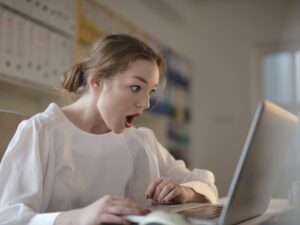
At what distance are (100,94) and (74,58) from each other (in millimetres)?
1697

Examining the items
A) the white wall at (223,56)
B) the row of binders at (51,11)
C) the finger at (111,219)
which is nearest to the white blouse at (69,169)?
the finger at (111,219)

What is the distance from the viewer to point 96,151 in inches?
49.5

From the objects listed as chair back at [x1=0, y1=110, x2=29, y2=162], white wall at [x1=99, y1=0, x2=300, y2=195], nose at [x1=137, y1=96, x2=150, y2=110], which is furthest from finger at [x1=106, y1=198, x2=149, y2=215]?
white wall at [x1=99, y1=0, x2=300, y2=195]

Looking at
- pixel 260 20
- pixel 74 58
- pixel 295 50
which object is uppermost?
pixel 260 20

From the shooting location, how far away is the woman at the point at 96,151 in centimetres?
102

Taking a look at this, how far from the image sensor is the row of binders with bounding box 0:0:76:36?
8.26 ft

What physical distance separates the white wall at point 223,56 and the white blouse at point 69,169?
127 inches

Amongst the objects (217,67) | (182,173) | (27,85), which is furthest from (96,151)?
(217,67)

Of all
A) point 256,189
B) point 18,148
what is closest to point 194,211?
point 256,189

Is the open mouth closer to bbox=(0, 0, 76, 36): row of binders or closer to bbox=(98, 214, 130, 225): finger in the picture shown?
bbox=(98, 214, 130, 225): finger

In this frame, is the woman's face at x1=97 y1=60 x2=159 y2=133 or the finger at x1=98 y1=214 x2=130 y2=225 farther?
the woman's face at x1=97 y1=60 x2=159 y2=133

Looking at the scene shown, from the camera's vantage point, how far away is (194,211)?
0.96 m

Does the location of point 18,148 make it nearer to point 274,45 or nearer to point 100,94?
point 100,94

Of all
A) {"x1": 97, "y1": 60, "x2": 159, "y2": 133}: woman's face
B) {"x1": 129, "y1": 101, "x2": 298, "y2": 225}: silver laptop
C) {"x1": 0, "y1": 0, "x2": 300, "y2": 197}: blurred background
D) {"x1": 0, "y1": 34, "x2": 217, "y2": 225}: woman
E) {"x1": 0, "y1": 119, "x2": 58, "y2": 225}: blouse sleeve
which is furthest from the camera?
{"x1": 0, "y1": 0, "x2": 300, "y2": 197}: blurred background
